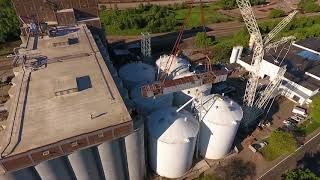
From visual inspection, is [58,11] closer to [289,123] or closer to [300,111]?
[289,123]

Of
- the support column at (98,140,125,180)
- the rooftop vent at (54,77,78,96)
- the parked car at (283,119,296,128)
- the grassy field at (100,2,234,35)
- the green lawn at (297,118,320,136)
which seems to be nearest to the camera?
the support column at (98,140,125,180)

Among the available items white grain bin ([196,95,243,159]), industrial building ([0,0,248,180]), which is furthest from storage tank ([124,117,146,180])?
white grain bin ([196,95,243,159])

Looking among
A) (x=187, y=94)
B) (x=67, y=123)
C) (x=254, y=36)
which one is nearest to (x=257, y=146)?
(x=187, y=94)

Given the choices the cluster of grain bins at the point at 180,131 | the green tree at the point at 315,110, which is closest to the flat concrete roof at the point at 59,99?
the cluster of grain bins at the point at 180,131

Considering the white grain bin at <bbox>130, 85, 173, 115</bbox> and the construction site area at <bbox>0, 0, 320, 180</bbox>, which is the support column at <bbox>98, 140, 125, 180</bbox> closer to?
the construction site area at <bbox>0, 0, 320, 180</bbox>

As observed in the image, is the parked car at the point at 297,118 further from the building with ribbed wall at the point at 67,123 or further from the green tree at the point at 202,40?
the building with ribbed wall at the point at 67,123

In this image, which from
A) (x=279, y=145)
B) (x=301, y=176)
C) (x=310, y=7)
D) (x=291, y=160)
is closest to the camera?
(x=301, y=176)
